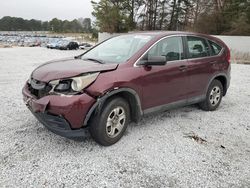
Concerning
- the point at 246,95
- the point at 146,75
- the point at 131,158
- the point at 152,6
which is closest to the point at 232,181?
the point at 131,158

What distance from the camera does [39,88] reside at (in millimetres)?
3207

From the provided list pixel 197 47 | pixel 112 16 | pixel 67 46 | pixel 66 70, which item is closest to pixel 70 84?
pixel 66 70

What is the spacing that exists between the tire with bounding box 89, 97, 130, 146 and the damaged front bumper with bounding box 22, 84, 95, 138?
0.17 metres

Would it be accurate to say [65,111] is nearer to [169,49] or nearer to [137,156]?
[137,156]

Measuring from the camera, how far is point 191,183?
107 inches

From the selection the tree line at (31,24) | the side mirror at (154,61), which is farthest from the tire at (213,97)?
the tree line at (31,24)

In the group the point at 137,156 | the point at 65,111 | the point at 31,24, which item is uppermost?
the point at 31,24

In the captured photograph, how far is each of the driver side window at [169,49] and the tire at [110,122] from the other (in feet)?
3.12

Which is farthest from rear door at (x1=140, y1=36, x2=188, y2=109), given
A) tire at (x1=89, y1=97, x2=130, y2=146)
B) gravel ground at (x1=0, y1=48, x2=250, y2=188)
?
gravel ground at (x1=0, y1=48, x2=250, y2=188)

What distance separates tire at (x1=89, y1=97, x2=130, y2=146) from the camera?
125 inches

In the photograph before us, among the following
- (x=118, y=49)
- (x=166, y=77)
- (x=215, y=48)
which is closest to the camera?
(x=166, y=77)

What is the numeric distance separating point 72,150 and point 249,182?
7.23 ft

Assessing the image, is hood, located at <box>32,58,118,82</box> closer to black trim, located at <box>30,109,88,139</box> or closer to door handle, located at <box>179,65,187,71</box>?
black trim, located at <box>30,109,88,139</box>

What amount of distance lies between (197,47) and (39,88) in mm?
3050
